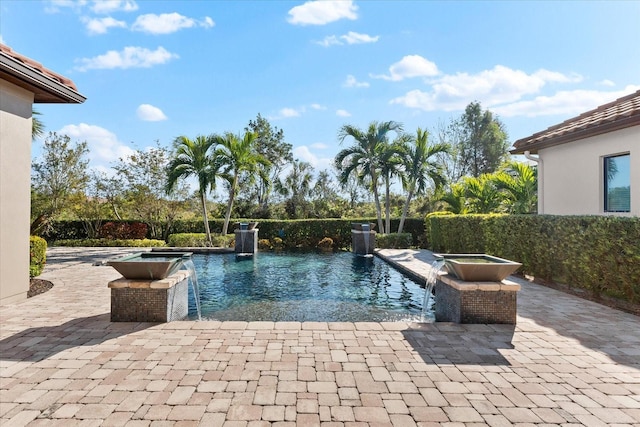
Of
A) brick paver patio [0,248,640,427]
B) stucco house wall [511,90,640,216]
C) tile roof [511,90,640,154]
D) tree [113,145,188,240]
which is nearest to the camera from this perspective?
brick paver patio [0,248,640,427]

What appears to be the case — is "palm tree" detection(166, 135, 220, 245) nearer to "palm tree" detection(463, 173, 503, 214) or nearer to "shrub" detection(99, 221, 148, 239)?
"shrub" detection(99, 221, 148, 239)

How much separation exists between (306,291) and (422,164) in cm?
1092

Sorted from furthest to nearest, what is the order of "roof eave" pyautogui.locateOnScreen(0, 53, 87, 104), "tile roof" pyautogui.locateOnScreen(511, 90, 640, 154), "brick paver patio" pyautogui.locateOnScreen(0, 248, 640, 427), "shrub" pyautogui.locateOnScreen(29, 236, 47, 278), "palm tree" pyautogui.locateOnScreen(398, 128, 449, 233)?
"palm tree" pyautogui.locateOnScreen(398, 128, 449, 233) → "shrub" pyautogui.locateOnScreen(29, 236, 47, 278) → "tile roof" pyautogui.locateOnScreen(511, 90, 640, 154) → "roof eave" pyautogui.locateOnScreen(0, 53, 87, 104) → "brick paver patio" pyautogui.locateOnScreen(0, 248, 640, 427)

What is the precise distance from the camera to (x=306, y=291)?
7762mm

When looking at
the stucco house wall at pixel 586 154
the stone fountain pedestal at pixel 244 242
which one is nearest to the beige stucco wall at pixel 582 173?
the stucco house wall at pixel 586 154

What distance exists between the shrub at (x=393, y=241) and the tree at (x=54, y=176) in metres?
15.1

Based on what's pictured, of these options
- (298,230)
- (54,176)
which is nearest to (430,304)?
(298,230)

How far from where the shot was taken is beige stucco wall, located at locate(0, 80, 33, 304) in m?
5.72

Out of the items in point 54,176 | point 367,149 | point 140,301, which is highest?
point 367,149

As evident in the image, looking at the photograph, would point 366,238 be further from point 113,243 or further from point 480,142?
point 480,142

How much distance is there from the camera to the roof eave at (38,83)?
→ 16.8 ft

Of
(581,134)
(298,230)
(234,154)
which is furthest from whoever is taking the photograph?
(298,230)

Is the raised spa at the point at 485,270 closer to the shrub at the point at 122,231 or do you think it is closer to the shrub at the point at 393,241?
the shrub at the point at 393,241

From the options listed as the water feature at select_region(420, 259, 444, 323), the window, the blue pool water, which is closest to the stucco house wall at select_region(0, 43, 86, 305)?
the blue pool water
